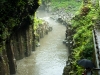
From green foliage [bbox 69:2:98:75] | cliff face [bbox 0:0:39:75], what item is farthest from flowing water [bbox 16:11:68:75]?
green foliage [bbox 69:2:98:75]

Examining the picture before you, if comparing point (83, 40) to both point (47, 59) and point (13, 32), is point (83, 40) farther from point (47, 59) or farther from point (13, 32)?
point (47, 59)

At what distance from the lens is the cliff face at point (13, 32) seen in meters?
23.8

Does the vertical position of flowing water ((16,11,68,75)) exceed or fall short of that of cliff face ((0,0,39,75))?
it falls short

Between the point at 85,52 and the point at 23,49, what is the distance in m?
14.7

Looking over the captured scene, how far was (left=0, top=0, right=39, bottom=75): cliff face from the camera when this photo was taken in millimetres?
23844

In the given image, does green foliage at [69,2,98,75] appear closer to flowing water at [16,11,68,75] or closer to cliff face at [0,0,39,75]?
flowing water at [16,11,68,75]

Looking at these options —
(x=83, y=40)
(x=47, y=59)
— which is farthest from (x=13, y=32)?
(x=83, y=40)

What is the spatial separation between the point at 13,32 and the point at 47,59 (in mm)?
7894

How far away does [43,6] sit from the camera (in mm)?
77938

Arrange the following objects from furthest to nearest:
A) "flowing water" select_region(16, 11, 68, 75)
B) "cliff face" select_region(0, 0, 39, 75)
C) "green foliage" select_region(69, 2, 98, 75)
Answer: "flowing water" select_region(16, 11, 68, 75)
"cliff face" select_region(0, 0, 39, 75)
"green foliage" select_region(69, 2, 98, 75)

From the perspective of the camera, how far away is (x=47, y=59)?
112 feet

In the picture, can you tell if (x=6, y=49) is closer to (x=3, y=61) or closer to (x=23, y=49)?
(x=3, y=61)

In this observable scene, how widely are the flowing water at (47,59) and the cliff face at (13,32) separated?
1.39 meters

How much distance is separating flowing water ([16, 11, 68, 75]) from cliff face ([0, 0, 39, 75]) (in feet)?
4.57
